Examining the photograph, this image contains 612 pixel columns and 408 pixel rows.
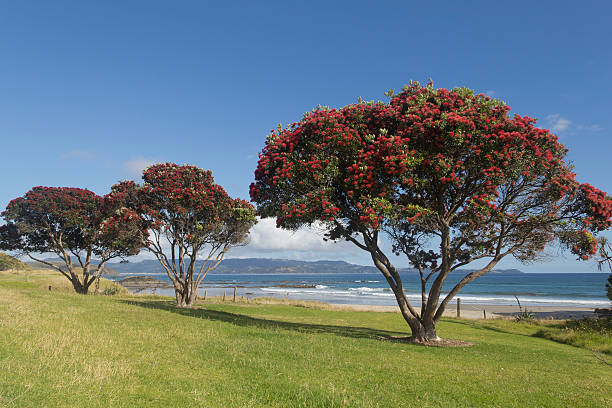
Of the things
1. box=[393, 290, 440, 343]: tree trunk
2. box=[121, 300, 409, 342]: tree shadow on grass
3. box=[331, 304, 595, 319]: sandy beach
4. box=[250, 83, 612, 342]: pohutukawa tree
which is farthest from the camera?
box=[331, 304, 595, 319]: sandy beach

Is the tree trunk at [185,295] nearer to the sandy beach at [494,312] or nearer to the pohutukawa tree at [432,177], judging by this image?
the pohutukawa tree at [432,177]

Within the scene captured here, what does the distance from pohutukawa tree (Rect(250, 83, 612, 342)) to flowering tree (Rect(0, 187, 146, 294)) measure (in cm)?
2063

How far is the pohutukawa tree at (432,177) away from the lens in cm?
1459

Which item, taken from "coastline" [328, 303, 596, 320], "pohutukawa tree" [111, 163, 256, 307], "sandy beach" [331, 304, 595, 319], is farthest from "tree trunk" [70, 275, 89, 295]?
"sandy beach" [331, 304, 595, 319]

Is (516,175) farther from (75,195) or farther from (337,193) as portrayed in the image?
(75,195)

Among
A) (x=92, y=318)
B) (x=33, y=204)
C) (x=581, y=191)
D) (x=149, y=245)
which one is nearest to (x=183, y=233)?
(x=149, y=245)

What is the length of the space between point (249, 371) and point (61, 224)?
3395cm

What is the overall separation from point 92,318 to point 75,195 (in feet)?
77.4

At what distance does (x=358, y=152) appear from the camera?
1539 cm

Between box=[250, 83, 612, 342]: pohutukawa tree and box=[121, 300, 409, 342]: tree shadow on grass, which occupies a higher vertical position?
box=[250, 83, 612, 342]: pohutukawa tree

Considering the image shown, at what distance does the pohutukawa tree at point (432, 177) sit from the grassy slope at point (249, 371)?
4.87 metres

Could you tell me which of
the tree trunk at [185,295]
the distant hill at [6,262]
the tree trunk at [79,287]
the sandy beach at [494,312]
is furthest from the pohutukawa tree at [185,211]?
the distant hill at [6,262]

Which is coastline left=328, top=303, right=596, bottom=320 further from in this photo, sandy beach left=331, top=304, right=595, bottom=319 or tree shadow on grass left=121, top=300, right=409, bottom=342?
tree shadow on grass left=121, top=300, right=409, bottom=342

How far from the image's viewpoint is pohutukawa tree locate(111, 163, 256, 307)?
2731 cm
